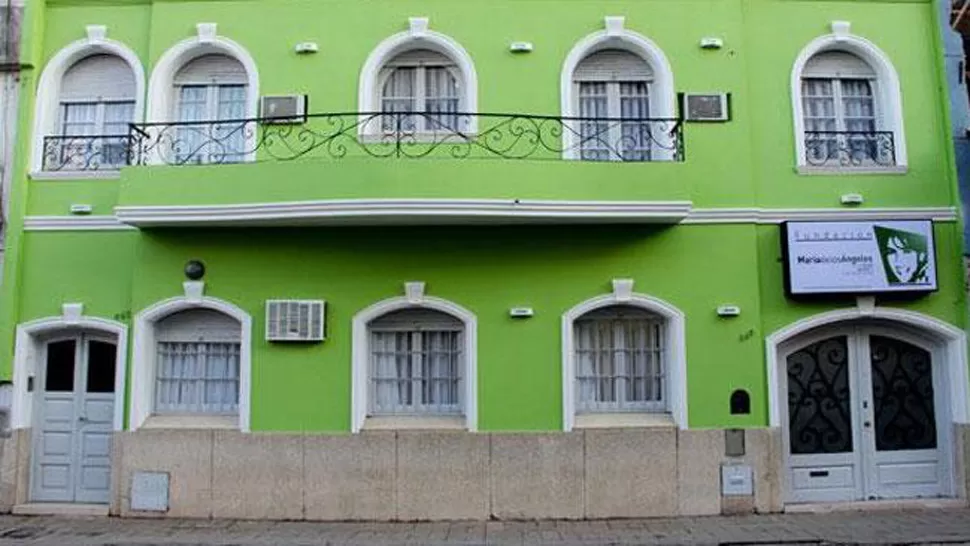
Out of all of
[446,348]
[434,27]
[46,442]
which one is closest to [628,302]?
[446,348]

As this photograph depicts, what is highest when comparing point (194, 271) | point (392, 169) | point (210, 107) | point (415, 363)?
point (210, 107)

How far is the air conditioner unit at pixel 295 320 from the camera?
8.63 meters

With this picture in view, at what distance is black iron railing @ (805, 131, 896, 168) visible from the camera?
923 cm

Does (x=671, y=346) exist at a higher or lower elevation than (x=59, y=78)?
lower

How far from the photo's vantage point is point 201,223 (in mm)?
8453

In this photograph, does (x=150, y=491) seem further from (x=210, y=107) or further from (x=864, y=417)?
(x=864, y=417)

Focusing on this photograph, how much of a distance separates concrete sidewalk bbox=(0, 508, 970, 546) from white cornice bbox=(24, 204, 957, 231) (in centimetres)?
353

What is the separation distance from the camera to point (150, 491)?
337 inches

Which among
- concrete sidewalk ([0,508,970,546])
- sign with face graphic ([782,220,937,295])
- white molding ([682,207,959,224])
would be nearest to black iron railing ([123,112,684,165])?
white molding ([682,207,959,224])

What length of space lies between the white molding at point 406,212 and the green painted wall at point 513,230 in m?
0.15

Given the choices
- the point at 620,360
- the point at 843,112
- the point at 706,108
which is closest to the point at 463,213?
the point at 620,360

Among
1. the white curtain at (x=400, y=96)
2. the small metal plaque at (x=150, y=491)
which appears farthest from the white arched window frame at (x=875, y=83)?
the small metal plaque at (x=150, y=491)

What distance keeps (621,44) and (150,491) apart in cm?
809

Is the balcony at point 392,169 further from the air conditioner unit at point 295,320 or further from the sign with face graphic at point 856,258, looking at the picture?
the sign with face graphic at point 856,258
